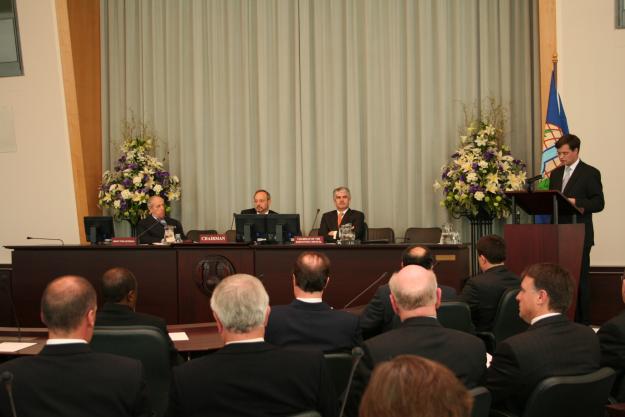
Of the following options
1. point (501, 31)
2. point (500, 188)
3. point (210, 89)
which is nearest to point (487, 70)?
point (501, 31)

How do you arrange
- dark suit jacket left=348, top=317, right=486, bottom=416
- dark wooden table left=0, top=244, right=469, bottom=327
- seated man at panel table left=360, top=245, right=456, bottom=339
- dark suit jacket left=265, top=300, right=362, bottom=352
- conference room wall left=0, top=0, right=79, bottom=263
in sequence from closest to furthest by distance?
dark suit jacket left=348, top=317, right=486, bottom=416 < dark suit jacket left=265, top=300, right=362, bottom=352 < seated man at panel table left=360, top=245, right=456, bottom=339 < dark wooden table left=0, top=244, right=469, bottom=327 < conference room wall left=0, top=0, right=79, bottom=263

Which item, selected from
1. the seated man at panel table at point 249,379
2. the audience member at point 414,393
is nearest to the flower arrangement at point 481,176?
the seated man at panel table at point 249,379

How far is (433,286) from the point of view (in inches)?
122

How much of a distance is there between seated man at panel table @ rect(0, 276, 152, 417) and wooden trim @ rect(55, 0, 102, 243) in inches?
287

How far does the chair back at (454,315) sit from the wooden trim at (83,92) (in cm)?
657

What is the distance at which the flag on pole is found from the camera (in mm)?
7434

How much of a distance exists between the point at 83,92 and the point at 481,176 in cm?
544

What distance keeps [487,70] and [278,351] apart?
24.2 ft

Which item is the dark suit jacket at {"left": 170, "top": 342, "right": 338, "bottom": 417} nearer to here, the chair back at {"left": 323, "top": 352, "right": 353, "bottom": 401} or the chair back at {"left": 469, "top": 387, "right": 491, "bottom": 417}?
the chair back at {"left": 469, "top": 387, "right": 491, "bottom": 417}

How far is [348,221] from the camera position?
7.96 m

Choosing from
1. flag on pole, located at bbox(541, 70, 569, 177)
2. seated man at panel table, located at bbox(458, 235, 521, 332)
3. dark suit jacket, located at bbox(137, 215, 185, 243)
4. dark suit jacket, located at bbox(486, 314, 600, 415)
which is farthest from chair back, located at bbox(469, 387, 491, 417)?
dark suit jacket, located at bbox(137, 215, 185, 243)

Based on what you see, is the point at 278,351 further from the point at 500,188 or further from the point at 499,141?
the point at 499,141

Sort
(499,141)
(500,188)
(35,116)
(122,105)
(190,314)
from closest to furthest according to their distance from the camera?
1. (190,314)
2. (500,188)
3. (499,141)
4. (35,116)
5. (122,105)

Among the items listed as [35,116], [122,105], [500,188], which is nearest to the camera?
[500,188]
